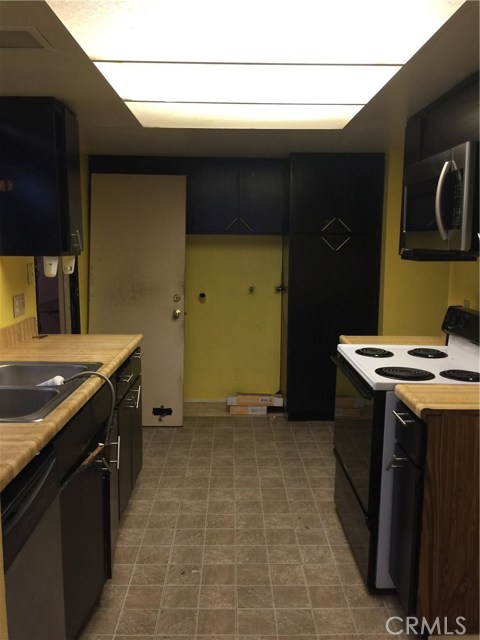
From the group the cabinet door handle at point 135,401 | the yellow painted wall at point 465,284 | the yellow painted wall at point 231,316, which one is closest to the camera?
the yellow painted wall at point 465,284

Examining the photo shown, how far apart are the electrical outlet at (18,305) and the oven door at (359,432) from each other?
1.68 metres

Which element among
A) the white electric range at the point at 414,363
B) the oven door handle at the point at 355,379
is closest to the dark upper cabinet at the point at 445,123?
the white electric range at the point at 414,363

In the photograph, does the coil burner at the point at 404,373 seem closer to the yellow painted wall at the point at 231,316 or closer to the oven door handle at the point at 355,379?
the oven door handle at the point at 355,379

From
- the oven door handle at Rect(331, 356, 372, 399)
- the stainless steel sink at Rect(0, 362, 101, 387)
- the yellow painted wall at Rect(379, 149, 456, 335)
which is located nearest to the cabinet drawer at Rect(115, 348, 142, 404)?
the stainless steel sink at Rect(0, 362, 101, 387)

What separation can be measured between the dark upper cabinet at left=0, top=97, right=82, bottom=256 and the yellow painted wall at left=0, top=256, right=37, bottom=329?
0.16 meters

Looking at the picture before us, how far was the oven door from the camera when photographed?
1911 mm

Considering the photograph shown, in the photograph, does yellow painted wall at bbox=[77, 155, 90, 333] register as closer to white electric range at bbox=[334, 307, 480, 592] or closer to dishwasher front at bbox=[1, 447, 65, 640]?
white electric range at bbox=[334, 307, 480, 592]

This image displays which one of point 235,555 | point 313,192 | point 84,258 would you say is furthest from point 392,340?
point 84,258

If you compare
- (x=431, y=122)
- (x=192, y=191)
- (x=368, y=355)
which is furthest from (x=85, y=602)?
(x=192, y=191)

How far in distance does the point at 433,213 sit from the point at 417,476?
1.08 metres

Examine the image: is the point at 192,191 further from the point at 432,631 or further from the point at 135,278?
the point at 432,631

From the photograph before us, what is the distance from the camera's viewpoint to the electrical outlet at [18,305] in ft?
8.69

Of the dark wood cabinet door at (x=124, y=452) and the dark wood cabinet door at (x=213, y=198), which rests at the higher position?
the dark wood cabinet door at (x=213, y=198)

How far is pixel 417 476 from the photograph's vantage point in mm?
1677
